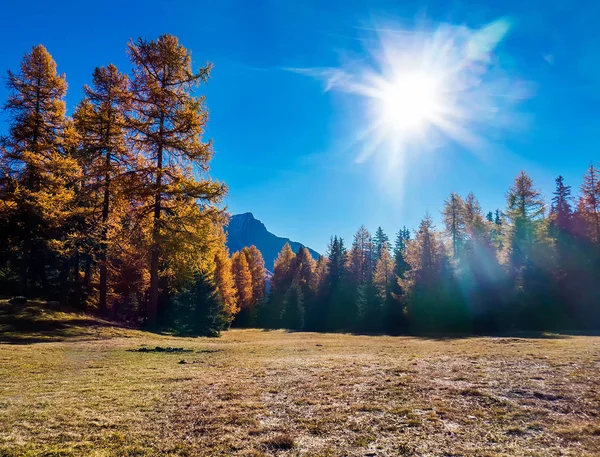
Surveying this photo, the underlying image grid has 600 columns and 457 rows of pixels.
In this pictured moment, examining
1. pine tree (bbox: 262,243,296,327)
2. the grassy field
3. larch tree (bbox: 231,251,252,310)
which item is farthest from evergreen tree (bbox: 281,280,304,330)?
the grassy field

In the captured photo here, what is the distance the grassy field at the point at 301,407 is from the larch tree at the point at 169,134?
36.3ft

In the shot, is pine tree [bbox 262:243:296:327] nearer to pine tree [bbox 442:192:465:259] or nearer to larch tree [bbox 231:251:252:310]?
larch tree [bbox 231:251:252:310]

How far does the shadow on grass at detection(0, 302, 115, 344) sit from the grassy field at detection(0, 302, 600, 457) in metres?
4.56

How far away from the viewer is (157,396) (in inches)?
285

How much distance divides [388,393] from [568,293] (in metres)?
36.9

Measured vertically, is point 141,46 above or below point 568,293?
above

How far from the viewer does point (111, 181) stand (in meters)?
22.4

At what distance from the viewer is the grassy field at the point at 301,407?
4770 millimetres

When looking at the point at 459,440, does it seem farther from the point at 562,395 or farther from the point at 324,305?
the point at 324,305

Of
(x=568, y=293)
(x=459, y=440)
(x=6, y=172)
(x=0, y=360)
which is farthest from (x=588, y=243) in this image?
(x=6, y=172)

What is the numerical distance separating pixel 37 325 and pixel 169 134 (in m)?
12.6

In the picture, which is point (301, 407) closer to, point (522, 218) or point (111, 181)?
point (111, 181)

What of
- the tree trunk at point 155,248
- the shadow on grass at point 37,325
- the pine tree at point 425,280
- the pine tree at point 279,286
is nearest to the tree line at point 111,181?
the tree trunk at point 155,248

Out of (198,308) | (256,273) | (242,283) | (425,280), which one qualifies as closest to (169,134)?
(198,308)
